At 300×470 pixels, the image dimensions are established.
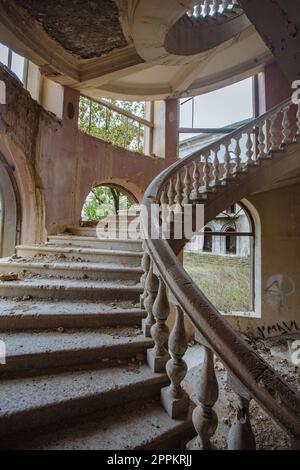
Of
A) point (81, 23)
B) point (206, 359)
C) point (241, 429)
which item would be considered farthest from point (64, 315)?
point (81, 23)

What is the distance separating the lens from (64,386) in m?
1.29

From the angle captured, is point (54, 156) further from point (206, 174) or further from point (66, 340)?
point (66, 340)

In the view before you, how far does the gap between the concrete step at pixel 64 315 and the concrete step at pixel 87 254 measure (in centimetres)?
66

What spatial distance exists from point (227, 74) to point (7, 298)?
19.9ft

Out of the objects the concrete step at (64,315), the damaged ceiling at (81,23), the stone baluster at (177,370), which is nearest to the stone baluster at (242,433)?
the stone baluster at (177,370)

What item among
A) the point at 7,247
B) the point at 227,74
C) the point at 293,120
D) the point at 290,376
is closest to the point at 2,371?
the point at 7,247

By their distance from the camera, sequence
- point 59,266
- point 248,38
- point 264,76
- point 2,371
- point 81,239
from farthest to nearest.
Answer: point 264,76 < point 248,38 < point 81,239 < point 59,266 < point 2,371

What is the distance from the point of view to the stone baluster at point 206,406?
971 millimetres

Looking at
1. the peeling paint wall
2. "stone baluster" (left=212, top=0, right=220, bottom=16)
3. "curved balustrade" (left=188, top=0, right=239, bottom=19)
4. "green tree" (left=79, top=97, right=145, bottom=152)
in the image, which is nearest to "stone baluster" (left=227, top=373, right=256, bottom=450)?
the peeling paint wall

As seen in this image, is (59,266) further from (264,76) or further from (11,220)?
(264,76)

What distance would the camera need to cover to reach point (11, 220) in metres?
3.71

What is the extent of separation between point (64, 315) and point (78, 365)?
0.37 meters

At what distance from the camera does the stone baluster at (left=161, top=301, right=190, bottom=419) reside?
124 cm

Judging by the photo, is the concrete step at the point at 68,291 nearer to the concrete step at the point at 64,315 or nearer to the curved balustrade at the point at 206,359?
the concrete step at the point at 64,315
